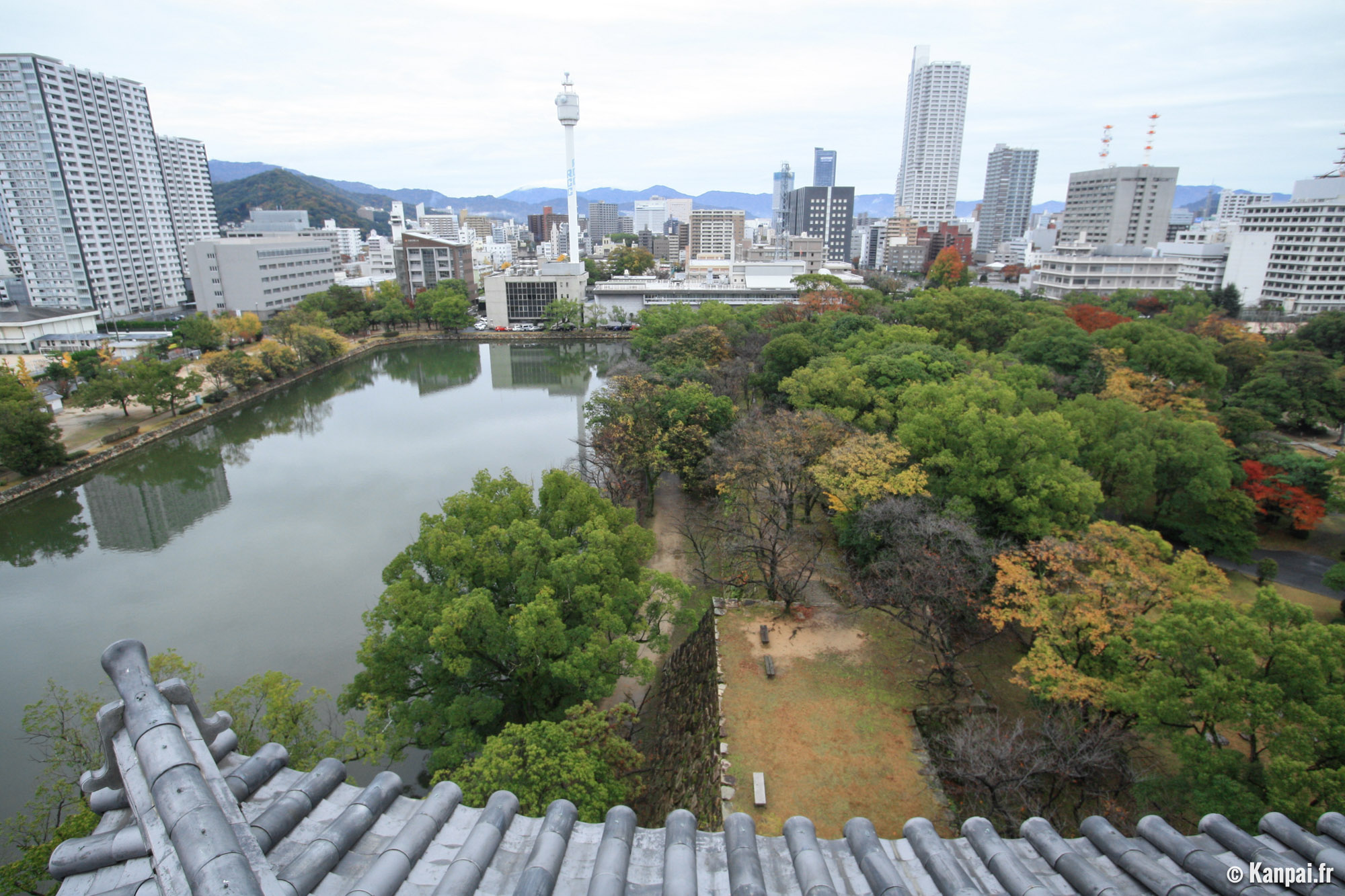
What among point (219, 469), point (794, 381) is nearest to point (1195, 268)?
point (794, 381)

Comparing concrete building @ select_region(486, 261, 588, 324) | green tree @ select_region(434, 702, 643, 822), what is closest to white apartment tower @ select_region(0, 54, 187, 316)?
concrete building @ select_region(486, 261, 588, 324)

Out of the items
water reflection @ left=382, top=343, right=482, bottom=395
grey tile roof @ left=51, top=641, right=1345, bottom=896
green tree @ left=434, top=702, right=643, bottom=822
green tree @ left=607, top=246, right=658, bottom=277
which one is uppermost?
green tree @ left=607, top=246, right=658, bottom=277

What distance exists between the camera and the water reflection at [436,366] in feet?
89.3

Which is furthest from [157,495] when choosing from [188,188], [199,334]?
[188,188]

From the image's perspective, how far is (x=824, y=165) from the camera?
423ft

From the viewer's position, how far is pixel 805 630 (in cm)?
887

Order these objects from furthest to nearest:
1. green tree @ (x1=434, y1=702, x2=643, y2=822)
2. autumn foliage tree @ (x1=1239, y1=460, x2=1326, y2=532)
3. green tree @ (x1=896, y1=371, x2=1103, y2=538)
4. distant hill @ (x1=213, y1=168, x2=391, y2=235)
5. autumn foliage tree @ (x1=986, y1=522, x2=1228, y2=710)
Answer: distant hill @ (x1=213, y1=168, x2=391, y2=235), autumn foliage tree @ (x1=1239, y1=460, x2=1326, y2=532), green tree @ (x1=896, y1=371, x2=1103, y2=538), autumn foliage tree @ (x1=986, y1=522, x2=1228, y2=710), green tree @ (x1=434, y1=702, x2=643, y2=822)

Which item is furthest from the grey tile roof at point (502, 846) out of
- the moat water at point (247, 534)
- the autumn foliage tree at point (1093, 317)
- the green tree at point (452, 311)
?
the green tree at point (452, 311)

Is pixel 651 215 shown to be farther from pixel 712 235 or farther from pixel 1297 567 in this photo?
pixel 1297 567

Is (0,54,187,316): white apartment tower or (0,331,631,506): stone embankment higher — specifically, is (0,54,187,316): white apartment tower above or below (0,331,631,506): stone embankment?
above

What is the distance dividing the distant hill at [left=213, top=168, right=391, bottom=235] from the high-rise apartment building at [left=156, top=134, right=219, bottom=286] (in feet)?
99.2

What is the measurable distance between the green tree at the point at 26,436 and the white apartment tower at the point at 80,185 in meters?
22.5

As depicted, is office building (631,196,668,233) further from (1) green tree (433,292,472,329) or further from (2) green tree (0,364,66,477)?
(2) green tree (0,364,66,477)

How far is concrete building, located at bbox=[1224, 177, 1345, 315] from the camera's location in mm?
28469
